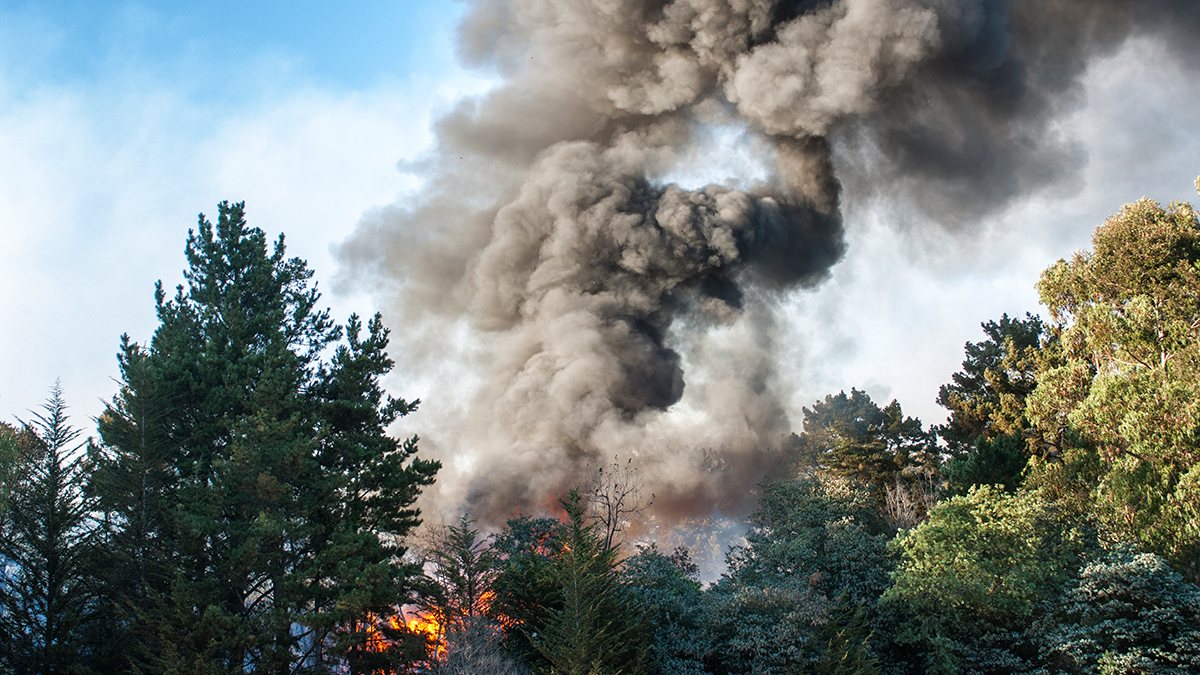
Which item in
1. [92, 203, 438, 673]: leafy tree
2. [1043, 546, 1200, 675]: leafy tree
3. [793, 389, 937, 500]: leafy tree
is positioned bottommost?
[1043, 546, 1200, 675]: leafy tree

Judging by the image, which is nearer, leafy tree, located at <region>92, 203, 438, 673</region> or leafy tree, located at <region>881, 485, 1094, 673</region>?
leafy tree, located at <region>92, 203, 438, 673</region>

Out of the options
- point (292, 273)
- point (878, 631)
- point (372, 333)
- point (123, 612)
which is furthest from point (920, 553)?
point (292, 273)

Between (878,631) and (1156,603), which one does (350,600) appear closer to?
(878,631)

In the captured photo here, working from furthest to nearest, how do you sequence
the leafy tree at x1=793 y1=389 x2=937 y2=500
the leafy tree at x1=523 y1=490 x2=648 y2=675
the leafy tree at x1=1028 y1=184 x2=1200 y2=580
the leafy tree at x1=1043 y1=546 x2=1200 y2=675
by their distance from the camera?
the leafy tree at x1=793 y1=389 x2=937 y2=500
the leafy tree at x1=1028 y1=184 x2=1200 y2=580
the leafy tree at x1=1043 y1=546 x2=1200 y2=675
the leafy tree at x1=523 y1=490 x2=648 y2=675

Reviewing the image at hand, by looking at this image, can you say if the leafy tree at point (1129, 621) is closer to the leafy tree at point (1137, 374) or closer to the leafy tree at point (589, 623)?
the leafy tree at point (1137, 374)

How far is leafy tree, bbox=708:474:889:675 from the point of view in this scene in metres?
17.6

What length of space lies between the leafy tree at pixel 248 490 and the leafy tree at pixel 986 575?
13995 mm

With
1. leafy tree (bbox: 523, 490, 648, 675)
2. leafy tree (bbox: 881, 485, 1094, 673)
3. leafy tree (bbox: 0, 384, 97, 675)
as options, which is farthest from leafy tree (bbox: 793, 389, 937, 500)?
leafy tree (bbox: 0, 384, 97, 675)

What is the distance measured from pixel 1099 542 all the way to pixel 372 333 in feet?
70.1

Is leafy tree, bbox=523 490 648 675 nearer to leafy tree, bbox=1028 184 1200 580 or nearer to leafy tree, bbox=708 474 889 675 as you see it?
leafy tree, bbox=708 474 889 675

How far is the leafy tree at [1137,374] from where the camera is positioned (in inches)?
680

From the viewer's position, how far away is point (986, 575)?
1739cm

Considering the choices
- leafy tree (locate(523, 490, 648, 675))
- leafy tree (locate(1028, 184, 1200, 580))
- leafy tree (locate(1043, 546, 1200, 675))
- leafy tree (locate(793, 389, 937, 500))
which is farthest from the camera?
leafy tree (locate(793, 389, 937, 500))

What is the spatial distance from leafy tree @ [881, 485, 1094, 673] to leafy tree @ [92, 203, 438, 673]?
1399 centimetres
